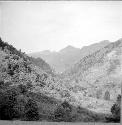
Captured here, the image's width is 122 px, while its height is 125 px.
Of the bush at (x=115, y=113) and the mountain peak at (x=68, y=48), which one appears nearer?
the bush at (x=115, y=113)

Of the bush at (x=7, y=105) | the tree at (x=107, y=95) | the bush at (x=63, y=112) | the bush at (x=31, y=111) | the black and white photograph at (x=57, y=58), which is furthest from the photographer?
the tree at (x=107, y=95)

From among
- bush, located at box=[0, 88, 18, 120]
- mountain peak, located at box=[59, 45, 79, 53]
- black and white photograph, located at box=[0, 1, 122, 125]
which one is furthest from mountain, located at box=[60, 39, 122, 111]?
bush, located at box=[0, 88, 18, 120]

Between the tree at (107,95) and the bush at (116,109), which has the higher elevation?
the tree at (107,95)

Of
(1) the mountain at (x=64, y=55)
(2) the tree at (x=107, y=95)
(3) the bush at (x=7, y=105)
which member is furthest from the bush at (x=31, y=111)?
(2) the tree at (x=107, y=95)

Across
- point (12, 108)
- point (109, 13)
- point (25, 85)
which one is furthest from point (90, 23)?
point (12, 108)

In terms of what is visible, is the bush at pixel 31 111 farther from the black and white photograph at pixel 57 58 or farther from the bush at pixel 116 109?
the bush at pixel 116 109

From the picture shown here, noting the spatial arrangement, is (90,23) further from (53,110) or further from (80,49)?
(53,110)

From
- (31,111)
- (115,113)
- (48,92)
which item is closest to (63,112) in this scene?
(31,111)

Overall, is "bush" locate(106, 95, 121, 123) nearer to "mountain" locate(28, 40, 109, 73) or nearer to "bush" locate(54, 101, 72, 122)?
"bush" locate(54, 101, 72, 122)
